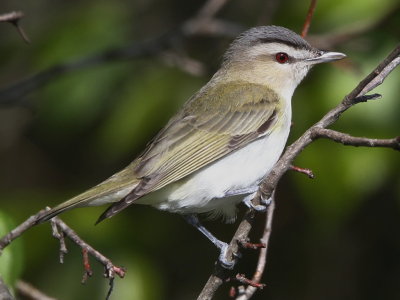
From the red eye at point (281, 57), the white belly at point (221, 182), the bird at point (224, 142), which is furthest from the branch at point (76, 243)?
the red eye at point (281, 57)

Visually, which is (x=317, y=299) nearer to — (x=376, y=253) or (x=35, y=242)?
(x=376, y=253)

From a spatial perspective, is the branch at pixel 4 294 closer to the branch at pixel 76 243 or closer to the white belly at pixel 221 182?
the branch at pixel 76 243

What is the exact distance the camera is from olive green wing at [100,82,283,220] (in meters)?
4.07

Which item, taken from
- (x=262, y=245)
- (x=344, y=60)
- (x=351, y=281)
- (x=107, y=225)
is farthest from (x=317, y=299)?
(x=262, y=245)

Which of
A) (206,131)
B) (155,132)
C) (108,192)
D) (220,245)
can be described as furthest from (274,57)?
(108,192)

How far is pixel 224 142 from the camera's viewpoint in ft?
14.3

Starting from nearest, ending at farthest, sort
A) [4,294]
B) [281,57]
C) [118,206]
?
[4,294] → [118,206] → [281,57]

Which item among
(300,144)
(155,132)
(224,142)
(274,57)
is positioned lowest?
(155,132)

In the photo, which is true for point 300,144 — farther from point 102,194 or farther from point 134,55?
point 134,55

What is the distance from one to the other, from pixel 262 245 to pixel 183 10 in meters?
5.20

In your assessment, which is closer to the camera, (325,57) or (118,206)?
(118,206)

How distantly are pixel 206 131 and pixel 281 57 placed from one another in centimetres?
86

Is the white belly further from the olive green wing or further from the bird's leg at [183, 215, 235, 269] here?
the bird's leg at [183, 215, 235, 269]

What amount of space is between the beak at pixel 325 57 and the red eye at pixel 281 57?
0.57ft
